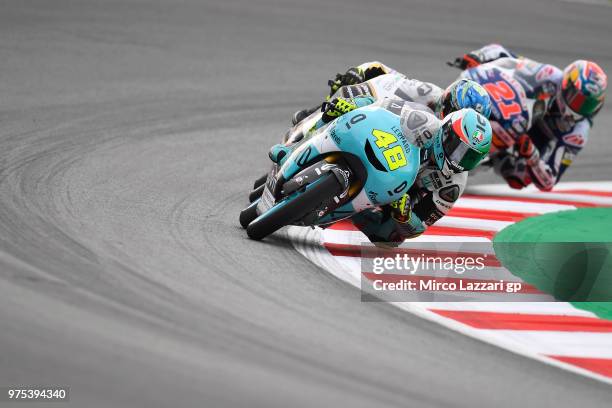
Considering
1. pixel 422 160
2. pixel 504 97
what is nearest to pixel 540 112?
pixel 504 97

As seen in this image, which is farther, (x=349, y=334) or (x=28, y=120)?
(x=28, y=120)

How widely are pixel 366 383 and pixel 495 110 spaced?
18.2 ft

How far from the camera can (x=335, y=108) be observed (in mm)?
8023

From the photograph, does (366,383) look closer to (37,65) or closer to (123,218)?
(123,218)

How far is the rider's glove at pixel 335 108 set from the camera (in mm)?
8016

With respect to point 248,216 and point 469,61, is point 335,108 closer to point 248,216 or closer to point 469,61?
point 248,216

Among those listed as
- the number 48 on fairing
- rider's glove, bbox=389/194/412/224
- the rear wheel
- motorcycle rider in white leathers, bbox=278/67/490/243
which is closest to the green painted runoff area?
motorcycle rider in white leathers, bbox=278/67/490/243

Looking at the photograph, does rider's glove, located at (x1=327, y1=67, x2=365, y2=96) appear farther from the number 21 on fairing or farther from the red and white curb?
the number 21 on fairing

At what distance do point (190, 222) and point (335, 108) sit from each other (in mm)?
1369

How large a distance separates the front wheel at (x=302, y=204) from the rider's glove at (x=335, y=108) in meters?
0.70

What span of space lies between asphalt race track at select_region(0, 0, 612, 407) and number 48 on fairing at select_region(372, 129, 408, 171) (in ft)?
3.10

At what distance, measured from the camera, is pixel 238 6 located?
53.0 ft

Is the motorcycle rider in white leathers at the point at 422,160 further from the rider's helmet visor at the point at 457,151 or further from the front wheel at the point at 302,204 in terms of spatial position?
the front wheel at the point at 302,204

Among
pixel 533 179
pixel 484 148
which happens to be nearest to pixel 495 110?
pixel 533 179
